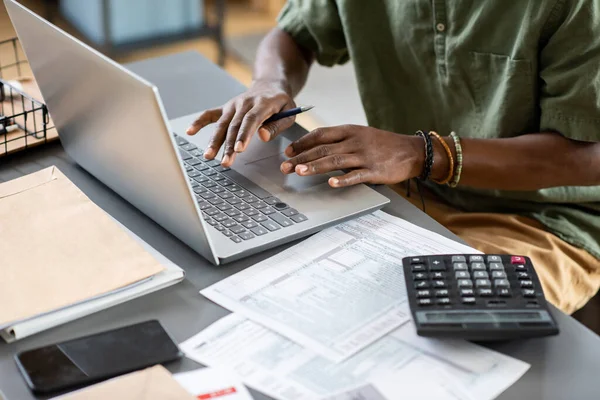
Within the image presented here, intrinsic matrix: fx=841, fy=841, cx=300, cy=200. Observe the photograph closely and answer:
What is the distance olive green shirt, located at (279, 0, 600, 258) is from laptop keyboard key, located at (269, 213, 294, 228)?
446 mm

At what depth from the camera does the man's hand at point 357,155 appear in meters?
1.10

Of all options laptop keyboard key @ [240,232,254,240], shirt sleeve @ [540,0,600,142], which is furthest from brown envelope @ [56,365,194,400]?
shirt sleeve @ [540,0,600,142]

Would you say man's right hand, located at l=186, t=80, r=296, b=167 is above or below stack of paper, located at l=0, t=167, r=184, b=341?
above

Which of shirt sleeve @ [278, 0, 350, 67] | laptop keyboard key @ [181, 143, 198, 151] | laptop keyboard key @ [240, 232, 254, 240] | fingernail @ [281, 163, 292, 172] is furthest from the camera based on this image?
shirt sleeve @ [278, 0, 350, 67]

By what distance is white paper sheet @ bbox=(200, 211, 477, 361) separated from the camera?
861 millimetres

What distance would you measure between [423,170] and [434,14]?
0.30 meters

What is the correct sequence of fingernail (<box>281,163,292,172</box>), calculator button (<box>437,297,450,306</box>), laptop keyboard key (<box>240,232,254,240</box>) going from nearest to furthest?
1. calculator button (<box>437,297,450,306</box>)
2. laptop keyboard key (<box>240,232,254,240</box>)
3. fingernail (<box>281,163,292,172</box>)

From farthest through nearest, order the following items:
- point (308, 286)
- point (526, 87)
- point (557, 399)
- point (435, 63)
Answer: point (435, 63) < point (526, 87) < point (308, 286) < point (557, 399)

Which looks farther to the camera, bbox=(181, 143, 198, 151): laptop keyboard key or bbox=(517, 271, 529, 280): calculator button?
bbox=(181, 143, 198, 151): laptop keyboard key

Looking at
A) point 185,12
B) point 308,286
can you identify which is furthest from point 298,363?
point 185,12

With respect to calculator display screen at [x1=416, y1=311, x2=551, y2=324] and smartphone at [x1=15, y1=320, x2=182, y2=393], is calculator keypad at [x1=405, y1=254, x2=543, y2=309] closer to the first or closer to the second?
calculator display screen at [x1=416, y1=311, x2=551, y2=324]

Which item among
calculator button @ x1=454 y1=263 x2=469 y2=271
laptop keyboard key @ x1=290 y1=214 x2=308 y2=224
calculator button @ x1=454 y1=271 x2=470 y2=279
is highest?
laptop keyboard key @ x1=290 y1=214 x2=308 y2=224

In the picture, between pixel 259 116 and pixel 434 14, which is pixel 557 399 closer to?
pixel 259 116

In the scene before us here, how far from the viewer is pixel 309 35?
157 centimetres
